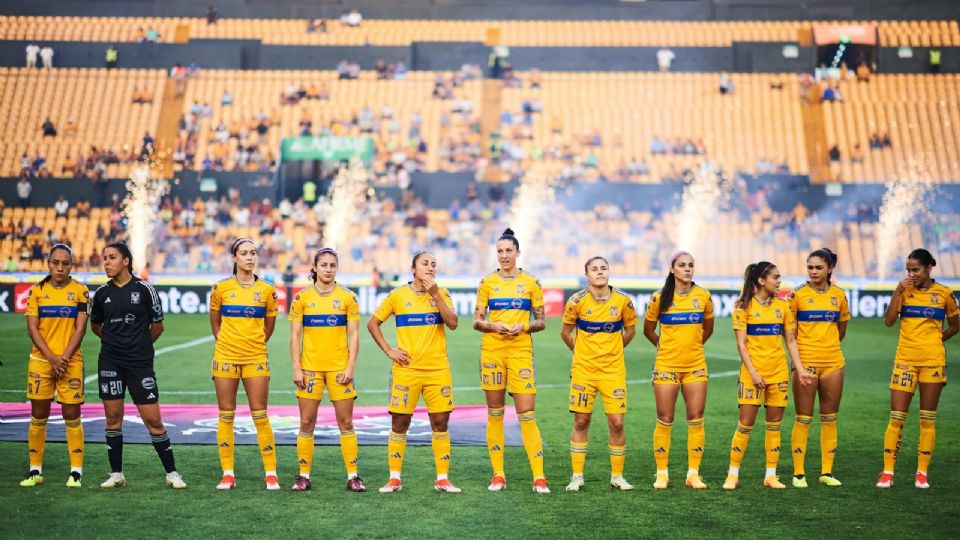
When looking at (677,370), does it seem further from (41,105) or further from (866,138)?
(41,105)

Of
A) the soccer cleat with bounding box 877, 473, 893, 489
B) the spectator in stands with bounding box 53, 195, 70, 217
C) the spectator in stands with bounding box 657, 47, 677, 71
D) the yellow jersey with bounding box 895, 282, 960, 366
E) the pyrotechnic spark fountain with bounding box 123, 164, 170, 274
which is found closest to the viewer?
the soccer cleat with bounding box 877, 473, 893, 489

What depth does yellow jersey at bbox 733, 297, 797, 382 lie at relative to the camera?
1008 cm

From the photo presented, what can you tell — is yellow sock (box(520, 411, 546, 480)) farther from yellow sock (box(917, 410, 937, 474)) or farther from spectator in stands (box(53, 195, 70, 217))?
spectator in stands (box(53, 195, 70, 217))

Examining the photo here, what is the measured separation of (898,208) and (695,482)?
3411 centimetres

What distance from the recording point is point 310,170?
4278 cm

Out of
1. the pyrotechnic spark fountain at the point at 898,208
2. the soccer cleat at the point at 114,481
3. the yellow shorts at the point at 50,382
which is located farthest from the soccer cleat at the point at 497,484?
the pyrotechnic spark fountain at the point at 898,208

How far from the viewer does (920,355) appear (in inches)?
403

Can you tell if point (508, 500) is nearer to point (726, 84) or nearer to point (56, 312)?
point (56, 312)

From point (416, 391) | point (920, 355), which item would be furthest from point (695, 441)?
point (416, 391)

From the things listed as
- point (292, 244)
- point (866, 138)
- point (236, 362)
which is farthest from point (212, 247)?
point (236, 362)

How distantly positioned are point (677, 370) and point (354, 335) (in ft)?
9.24

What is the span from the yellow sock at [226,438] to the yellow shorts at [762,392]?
14.5ft

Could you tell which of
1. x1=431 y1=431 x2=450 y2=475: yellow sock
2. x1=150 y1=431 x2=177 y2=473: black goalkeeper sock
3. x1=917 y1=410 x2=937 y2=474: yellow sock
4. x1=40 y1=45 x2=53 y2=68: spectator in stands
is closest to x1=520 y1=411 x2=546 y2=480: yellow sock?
x1=431 y1=431 x2=450 y2=475: yellow sock

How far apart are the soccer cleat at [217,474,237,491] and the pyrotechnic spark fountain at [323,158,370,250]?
3065 centimetres
